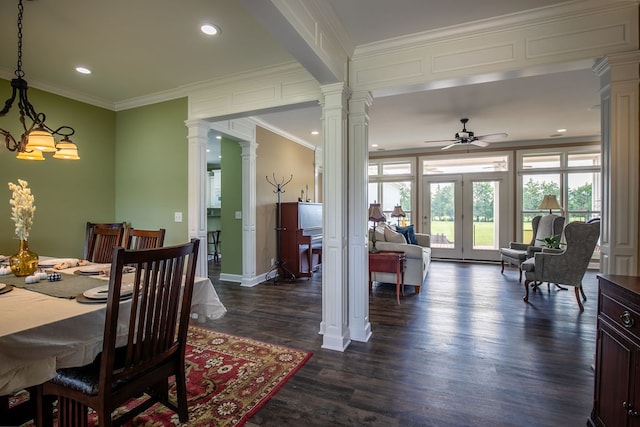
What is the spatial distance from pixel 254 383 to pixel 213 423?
0.44 meters

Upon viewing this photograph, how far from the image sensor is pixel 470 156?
7.29 m

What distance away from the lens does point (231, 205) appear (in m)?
5.29

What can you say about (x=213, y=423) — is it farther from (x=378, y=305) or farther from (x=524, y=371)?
(x=378, y=305)

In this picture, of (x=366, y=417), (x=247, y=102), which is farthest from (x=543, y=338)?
(x=247, y=102)

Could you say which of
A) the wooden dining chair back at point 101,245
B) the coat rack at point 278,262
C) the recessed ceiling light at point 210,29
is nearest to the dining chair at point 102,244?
the wooden dining chair back at point 101,245

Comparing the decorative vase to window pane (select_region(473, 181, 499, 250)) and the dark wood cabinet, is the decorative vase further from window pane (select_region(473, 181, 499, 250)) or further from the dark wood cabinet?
window pane (select_region(473, 181, 499, 250))

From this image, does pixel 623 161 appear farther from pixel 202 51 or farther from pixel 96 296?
pixel 202 51

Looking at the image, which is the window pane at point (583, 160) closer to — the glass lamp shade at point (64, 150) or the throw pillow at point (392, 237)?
the throw pillow at point (392, 237)

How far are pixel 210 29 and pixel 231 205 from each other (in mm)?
3127

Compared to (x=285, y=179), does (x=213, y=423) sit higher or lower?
lower

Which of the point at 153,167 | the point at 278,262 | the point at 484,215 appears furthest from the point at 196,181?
the point at 484,215

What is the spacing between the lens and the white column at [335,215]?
108 inches

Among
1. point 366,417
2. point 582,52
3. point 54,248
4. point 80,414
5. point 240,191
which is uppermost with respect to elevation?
point 582,52

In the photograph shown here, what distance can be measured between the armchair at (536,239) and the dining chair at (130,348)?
557 cm
